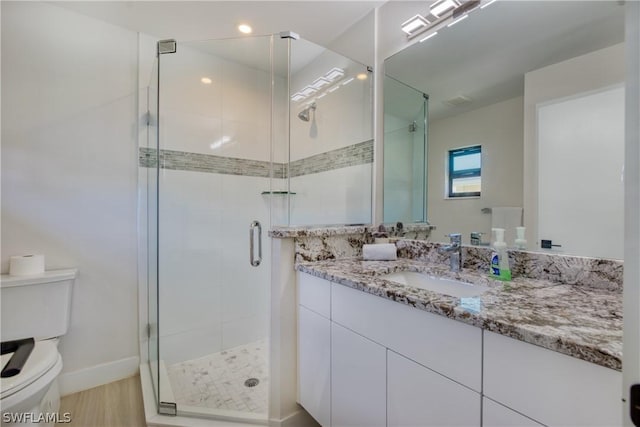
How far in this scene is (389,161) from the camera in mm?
1678

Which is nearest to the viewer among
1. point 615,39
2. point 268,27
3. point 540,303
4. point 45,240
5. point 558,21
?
point 540,303

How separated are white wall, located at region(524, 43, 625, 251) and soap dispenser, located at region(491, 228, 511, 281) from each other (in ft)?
0.32

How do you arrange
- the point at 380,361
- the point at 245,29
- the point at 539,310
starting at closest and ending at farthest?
the point at 539,310 → the point at 380,361 → the point at 245,29

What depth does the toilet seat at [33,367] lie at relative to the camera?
42.3 inches

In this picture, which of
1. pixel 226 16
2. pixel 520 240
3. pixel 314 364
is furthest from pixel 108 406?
pixel 226 16

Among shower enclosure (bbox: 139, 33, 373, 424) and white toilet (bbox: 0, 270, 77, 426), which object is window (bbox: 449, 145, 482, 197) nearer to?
shower enclosure (bbox: 139, 33, 373, 424)

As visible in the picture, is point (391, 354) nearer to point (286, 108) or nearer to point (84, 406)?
point (286, 108)

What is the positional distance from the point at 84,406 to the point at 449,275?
2.11 metres

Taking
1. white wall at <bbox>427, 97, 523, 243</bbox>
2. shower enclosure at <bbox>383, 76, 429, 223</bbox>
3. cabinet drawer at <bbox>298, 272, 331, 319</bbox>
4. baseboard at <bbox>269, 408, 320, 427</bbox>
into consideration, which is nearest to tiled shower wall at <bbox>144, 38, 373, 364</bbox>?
shower enclosure at <bbox>383, 76, 429, 223</bbox>

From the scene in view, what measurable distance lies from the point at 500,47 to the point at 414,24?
47 centimetres

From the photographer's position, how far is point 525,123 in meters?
1.08

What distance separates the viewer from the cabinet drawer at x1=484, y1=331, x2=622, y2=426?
0.49 m

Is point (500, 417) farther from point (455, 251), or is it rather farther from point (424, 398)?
point (455, 251)

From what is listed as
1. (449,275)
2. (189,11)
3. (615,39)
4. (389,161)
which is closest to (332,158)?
(389,161)
